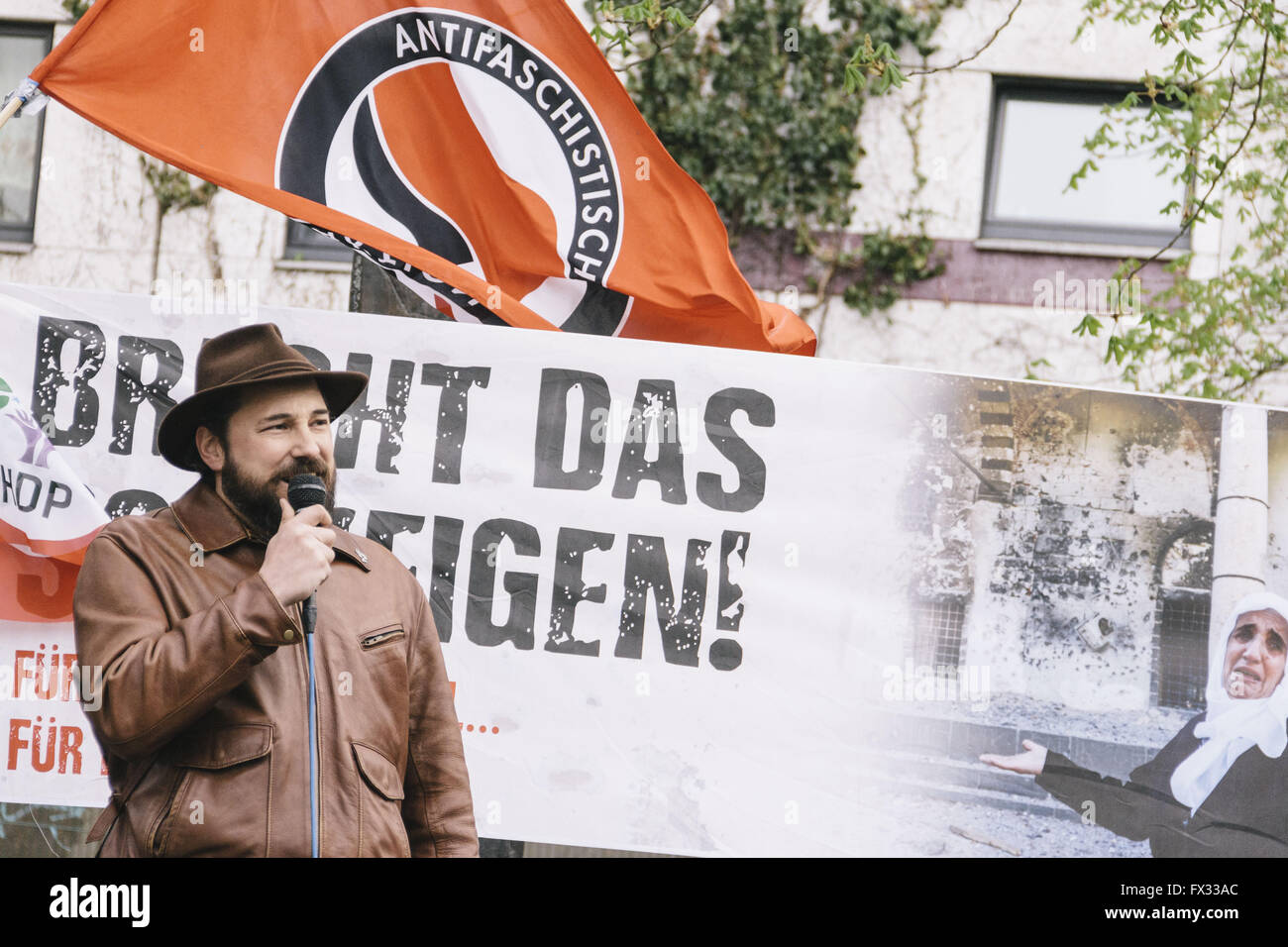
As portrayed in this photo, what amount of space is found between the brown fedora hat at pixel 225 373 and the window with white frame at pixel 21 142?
827 cm

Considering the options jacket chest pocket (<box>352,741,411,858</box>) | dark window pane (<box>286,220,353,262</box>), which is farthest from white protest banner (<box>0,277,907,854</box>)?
dark window pane (<box>286,220,353,262</box>)

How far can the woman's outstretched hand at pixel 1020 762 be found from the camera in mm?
3957

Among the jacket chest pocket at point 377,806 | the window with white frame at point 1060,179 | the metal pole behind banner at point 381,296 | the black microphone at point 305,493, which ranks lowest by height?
the jacket chest pocket at point 377,806

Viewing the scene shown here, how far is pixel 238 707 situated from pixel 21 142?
358 inches

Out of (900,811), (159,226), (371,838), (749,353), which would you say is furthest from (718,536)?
(159,226)

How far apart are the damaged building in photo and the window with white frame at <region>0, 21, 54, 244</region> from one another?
8616 millimetres

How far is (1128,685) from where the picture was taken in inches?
157

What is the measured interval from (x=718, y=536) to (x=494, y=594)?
2.23ft

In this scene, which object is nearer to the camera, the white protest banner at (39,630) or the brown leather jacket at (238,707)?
the brown leather jacket at (238,707)

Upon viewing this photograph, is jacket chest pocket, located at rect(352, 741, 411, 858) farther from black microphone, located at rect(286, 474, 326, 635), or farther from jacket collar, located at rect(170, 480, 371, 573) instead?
jacket collar, located at rect(170, 480, 371, 573)

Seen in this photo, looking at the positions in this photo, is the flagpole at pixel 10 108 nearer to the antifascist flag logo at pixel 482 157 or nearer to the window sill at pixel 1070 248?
the antifascist flag logo at pixel 482 157

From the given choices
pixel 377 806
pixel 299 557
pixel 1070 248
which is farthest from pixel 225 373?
pixel 1070 248

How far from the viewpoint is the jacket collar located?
119 inches

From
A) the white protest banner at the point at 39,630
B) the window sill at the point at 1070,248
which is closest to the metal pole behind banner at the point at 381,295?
the white protest banner at the point at 39,630
